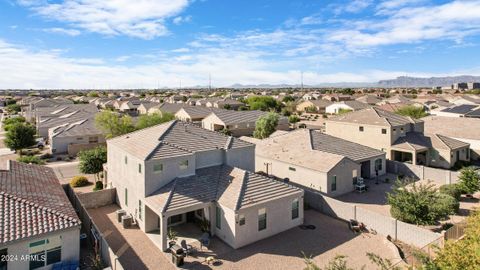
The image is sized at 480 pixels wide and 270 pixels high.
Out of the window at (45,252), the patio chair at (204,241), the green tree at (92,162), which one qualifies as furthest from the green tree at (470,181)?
the green tree at (92,162)

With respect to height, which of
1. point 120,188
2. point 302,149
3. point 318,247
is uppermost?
point 302,149

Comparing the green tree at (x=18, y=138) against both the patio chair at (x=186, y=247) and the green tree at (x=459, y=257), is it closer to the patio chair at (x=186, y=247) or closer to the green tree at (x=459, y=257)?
the patio chair at (x=186, y=247)

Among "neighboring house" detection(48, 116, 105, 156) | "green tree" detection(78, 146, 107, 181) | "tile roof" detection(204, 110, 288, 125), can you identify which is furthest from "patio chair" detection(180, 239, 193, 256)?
"tile roof" detection(204, 110, 288, 125)

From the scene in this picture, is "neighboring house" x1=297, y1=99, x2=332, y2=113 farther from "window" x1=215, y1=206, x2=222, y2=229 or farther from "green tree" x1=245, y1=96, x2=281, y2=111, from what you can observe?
"window" x1=215, y1=206, x2=222, y2=229

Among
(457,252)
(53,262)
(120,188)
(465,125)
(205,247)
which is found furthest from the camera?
(465,125)

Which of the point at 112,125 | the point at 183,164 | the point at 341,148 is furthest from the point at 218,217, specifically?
the point at 112,125

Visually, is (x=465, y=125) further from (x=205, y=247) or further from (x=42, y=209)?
(x=42, y=209)

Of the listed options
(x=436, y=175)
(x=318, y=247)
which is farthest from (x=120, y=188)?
(x=436, y=175)
